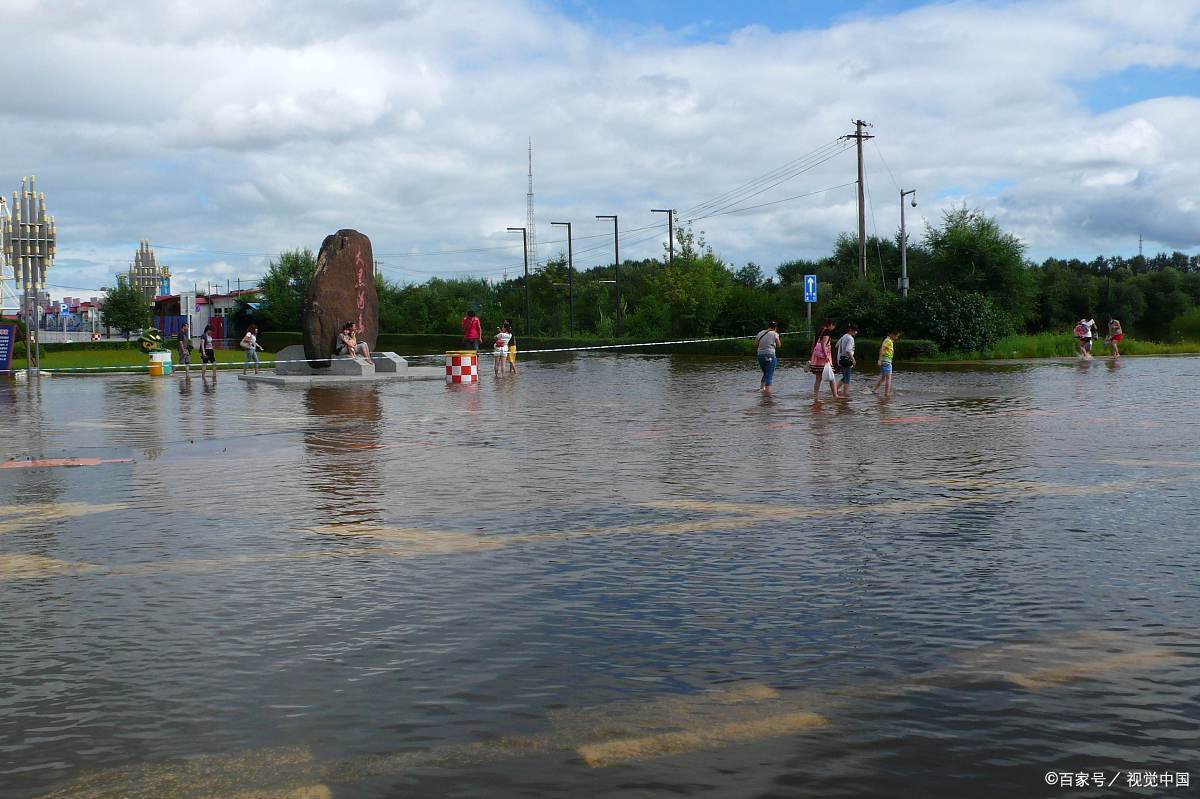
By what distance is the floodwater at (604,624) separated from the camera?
421 cm

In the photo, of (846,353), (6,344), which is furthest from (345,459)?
(6,344)

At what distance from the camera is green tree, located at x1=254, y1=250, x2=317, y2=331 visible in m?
96.0

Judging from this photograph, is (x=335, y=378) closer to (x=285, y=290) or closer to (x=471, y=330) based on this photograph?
(x=471, y=330)

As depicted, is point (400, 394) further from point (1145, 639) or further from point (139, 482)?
point (1145, 639)

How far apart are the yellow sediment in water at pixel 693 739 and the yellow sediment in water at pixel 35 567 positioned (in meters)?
4.64

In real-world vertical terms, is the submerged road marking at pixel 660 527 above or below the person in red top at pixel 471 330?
below

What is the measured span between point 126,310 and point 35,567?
3811 inches

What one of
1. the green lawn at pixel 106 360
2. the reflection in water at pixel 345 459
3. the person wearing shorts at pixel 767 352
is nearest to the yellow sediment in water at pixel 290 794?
the reflection in water at pixel 345 459

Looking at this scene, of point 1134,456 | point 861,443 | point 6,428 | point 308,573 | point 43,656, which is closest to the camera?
point 43,656

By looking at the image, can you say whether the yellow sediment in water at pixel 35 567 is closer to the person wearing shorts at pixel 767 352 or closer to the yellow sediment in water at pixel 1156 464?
the yellow sediment in water at pixel 1156 464

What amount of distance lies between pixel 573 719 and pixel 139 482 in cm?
865

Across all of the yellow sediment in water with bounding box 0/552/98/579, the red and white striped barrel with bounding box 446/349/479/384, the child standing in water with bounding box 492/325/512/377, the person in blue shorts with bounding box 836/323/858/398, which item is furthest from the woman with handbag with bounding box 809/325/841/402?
the yellow sediment in water with bounding box 0/552/98/579

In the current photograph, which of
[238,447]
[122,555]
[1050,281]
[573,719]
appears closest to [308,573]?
[122,555]

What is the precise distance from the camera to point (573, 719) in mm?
4648
